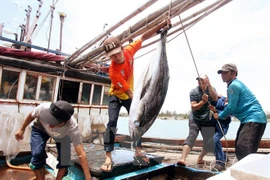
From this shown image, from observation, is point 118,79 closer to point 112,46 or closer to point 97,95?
point 112,46

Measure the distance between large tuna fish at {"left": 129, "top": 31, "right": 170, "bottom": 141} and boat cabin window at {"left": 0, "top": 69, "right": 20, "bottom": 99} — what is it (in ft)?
14.0

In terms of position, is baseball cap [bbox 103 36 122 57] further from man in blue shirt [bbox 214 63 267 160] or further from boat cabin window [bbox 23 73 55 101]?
boat cabin window [bbox 23 73 55 101]

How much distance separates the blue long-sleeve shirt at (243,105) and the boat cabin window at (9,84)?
5.14m

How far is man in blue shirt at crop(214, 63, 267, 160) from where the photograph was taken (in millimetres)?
3096

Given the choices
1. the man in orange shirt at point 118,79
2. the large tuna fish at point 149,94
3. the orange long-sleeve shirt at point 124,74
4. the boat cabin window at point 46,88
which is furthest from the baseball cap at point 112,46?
the boat cabin window at point 46,88

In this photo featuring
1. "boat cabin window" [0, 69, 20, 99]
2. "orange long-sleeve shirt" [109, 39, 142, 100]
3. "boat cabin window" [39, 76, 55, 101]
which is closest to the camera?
"orange long-sleeve shirt" [109, 39, 142, 100]

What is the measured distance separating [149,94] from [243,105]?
1.81m

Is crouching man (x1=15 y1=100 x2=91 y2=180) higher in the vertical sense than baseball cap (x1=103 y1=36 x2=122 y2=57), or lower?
lower

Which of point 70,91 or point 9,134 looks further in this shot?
point 70,91

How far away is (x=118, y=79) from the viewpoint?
285cm

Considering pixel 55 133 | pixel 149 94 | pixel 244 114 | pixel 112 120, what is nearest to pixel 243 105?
pixel 244 114

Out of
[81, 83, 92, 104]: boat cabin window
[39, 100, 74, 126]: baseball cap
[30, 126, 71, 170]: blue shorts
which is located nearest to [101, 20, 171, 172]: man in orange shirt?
[39, 100, 74, 126]: baseball cap

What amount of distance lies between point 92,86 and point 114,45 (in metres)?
4.52

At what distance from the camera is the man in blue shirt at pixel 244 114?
3096mm
